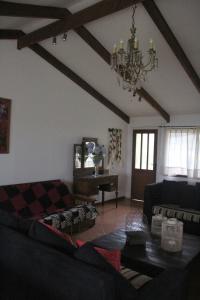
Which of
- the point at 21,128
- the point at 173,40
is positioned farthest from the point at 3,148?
the point at 173,40

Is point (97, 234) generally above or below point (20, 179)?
below

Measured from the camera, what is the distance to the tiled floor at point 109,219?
409 centimetres

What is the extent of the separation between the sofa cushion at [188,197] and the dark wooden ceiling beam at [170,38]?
1.81 metres

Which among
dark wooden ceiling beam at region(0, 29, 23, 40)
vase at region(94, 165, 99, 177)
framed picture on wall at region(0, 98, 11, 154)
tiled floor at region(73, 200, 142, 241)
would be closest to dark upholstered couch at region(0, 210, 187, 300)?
tiled floor at region(73, 200, 142, 241)

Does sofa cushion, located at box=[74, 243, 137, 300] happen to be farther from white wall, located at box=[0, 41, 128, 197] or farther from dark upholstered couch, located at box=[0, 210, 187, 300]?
white wall, located at box=[0, 41, 128, 197]

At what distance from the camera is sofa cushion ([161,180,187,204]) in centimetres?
472

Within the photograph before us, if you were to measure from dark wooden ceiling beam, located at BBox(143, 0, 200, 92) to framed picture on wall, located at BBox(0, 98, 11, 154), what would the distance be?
247cm

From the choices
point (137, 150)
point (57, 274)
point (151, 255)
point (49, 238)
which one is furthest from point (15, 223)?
point (137, 150)

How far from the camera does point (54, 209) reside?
4270 millimetres

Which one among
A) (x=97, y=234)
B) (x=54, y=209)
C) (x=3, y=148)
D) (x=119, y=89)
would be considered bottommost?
(x=97, y=234)

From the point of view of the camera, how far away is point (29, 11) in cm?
311

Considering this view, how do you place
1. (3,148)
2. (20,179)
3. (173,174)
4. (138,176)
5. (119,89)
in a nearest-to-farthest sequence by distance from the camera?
(3,148)
(20,179)
(119,89)
(173,174)
(138,176)

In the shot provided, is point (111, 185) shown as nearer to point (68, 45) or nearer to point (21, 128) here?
point (21, 128)

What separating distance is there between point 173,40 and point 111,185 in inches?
126
